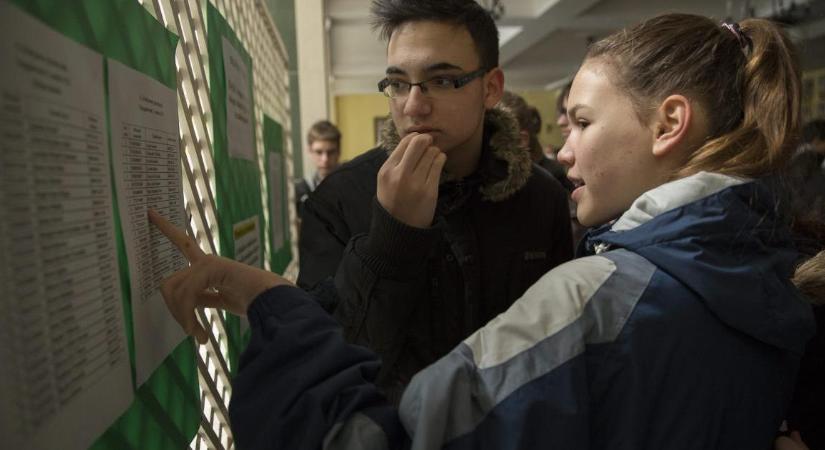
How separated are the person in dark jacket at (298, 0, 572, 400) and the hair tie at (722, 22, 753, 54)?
0.45 m

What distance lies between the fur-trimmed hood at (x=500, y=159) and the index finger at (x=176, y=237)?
0.54 metres

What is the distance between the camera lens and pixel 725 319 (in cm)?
58

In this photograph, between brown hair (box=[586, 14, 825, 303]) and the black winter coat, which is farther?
the black winter coat

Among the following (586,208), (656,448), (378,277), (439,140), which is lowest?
(656,448)

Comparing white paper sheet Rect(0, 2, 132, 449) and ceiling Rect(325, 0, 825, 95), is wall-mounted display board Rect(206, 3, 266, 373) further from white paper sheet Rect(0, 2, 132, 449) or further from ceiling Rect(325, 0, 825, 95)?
ceiling Rect(325, 0, 825, 95)

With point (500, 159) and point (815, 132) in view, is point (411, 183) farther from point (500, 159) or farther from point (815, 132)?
point (815, 132)

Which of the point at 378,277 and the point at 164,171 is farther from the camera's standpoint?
the point at 378,277

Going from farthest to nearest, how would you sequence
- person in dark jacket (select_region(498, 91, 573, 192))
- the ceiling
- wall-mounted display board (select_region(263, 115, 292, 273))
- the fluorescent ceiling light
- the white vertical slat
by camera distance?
1. the fluorescent ceiling light
2. the ceiling
3. person in dark jacket (select_region(498, 91, 573, 192))
4. wall-mounted display board (select_region(263, 115, 292, 273))
5. the white vertical slat

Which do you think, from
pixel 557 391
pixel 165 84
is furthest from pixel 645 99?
pixel 165 84

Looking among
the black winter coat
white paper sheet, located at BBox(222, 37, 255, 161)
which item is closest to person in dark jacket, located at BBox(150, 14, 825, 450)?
the black winter coat

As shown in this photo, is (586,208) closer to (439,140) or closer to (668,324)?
(668,324)

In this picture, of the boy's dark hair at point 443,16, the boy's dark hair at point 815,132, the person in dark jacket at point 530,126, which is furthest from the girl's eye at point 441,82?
the boy's dark hair at point 815,132

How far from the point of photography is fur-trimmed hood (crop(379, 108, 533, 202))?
1153 millimetres

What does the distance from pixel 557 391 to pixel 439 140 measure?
2.20 feet
